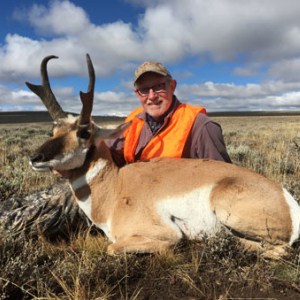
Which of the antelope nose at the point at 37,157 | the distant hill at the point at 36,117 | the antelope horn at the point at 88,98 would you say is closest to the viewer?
the antelope nose at the point at 37,157

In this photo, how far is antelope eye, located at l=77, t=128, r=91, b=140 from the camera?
4441 millimetres

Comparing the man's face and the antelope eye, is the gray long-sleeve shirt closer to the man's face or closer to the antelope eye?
the man's face

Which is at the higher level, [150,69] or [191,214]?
[150,69]

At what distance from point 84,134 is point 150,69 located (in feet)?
4.94

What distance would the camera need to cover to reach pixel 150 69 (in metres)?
5.34

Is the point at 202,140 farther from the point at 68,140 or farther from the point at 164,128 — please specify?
the point at 68,140

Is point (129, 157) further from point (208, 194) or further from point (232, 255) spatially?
point (232, 255)

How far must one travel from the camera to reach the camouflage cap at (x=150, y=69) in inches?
211

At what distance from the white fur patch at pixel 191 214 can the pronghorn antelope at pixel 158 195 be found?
1cm

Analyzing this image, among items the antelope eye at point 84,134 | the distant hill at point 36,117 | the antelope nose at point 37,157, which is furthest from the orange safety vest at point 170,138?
the distant hill at point 36,117

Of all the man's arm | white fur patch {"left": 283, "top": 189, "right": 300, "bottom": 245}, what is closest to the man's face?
the man's arm

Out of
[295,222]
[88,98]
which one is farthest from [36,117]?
[295,222]

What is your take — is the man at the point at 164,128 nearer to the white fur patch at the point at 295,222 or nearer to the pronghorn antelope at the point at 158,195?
the pronghorn antelope at the point at 158,195

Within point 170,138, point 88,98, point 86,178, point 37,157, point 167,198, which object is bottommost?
point 167,198
